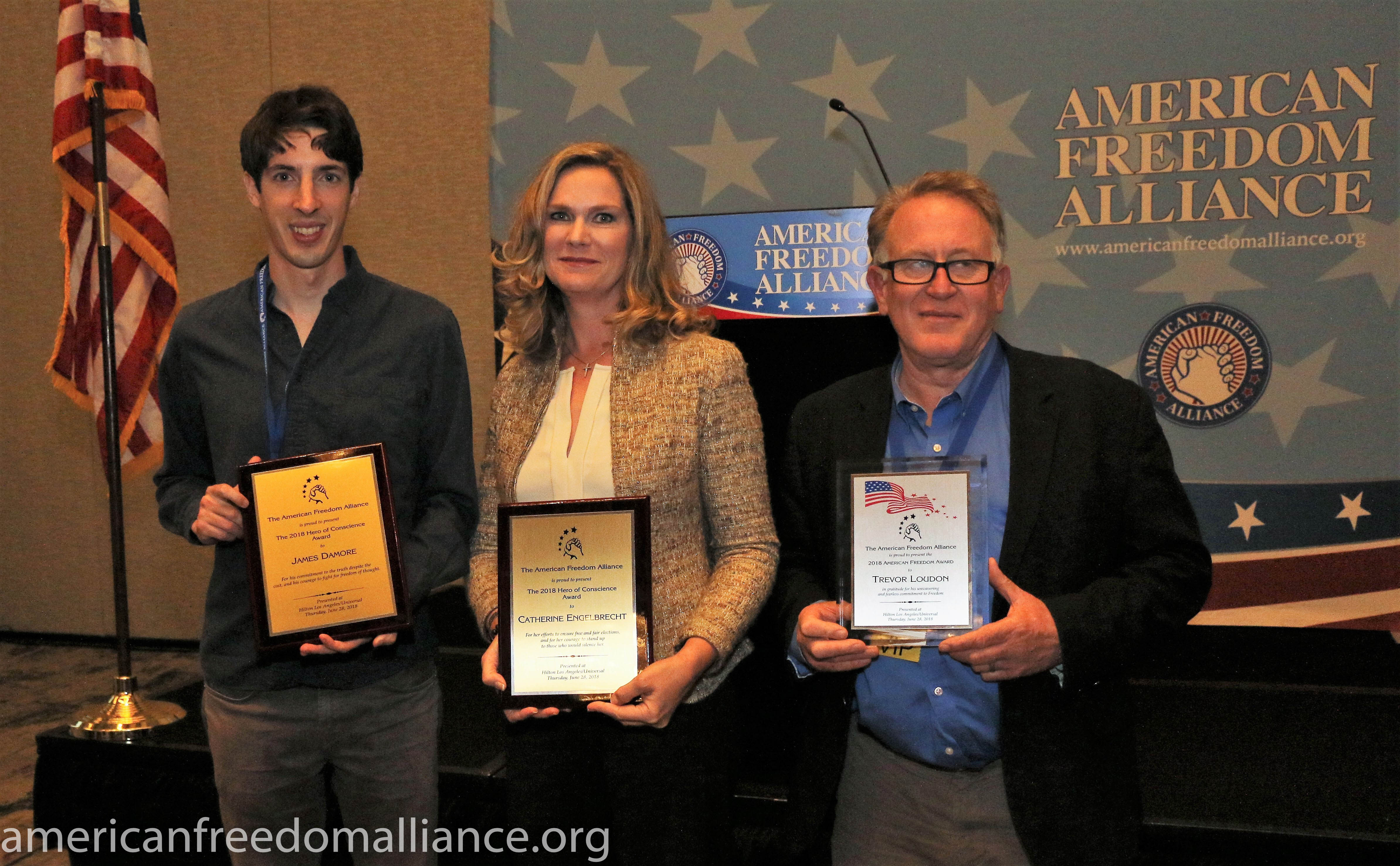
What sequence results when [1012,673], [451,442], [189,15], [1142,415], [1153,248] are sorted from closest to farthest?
[1012,673], [1142,415], [451,442], [1153,248], [189,15]

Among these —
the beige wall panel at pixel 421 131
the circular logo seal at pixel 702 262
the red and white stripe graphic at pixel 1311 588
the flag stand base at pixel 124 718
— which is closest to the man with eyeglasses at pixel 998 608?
the flag stand base at pixel 124 718

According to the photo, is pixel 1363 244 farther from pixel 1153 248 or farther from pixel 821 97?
pixel 821 97

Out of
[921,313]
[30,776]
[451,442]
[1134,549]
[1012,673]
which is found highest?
[921,313]

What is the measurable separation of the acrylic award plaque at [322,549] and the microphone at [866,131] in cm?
139

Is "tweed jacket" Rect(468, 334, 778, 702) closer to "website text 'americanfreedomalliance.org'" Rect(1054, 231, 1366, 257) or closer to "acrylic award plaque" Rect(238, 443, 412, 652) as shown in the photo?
"acrylic award plaque" Rect(238, 443, 412, 652)

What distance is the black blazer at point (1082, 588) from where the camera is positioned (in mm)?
1492

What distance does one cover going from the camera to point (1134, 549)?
1.57 m

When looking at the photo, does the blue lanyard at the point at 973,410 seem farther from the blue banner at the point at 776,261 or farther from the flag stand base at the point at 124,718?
the flag stand base at the point at 124,718

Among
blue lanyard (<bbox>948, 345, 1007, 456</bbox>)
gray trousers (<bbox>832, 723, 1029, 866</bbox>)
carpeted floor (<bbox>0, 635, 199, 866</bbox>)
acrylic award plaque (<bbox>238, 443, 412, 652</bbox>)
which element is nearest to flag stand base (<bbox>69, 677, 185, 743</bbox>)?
carpeted floor (<bbox>0, 635, 199, 866</bbox>)

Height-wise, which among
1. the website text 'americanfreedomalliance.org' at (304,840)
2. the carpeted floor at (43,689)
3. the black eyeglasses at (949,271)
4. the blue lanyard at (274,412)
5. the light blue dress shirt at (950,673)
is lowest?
the carpeted floor at (43,689)

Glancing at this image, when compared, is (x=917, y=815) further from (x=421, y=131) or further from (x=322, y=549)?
(x=421, y=131)

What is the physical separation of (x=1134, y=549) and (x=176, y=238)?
5691 mm

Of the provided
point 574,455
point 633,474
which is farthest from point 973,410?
point 574,455

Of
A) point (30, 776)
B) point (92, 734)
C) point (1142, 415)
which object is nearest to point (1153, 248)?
point (1142, 415)
